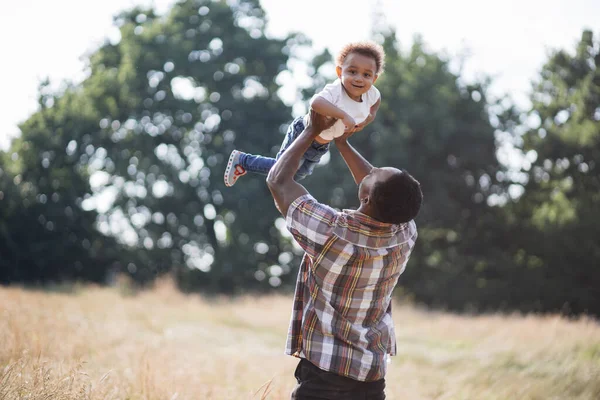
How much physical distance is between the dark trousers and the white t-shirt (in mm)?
1285

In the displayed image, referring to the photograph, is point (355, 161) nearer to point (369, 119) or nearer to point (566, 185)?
point (369, 119)

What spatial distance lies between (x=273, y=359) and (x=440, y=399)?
3.02m

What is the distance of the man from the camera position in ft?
10.5

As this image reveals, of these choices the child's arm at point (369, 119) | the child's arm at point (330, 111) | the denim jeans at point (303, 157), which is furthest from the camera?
the denim jeans at point (303, 157)

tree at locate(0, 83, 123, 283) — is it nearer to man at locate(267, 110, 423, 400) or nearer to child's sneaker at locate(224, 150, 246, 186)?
child's sneaker at locate(224, 150, 246, 186)

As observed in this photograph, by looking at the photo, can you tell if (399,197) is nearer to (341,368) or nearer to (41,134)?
(341,368)

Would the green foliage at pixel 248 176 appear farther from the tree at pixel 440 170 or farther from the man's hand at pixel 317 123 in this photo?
the man's hand at pixel 317 123

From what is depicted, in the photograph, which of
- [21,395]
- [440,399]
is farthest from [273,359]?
[21,395]

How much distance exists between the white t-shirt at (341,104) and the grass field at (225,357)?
1472mm

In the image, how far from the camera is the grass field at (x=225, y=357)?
491 cm

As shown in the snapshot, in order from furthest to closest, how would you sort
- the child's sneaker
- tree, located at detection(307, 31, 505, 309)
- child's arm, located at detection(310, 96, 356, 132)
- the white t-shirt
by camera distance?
1. tree, located at detection(307, 31, 505, 309)
2. the child's sneaker
3. the white t-shirt
4. child's arm, located at detection(310, 96, 356, 132)

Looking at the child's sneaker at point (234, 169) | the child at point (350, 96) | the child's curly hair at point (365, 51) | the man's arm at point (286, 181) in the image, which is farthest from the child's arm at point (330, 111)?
the child's sneaker at point (234, 169)

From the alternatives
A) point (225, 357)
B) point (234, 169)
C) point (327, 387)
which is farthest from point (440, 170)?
point (327, 387)

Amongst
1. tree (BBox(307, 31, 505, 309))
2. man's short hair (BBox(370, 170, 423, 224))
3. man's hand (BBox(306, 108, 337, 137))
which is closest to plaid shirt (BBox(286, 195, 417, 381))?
man's short hair (BBox(370, 170, 423, 224))
